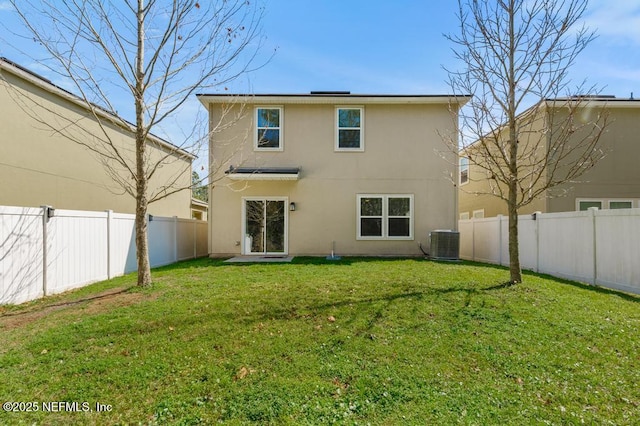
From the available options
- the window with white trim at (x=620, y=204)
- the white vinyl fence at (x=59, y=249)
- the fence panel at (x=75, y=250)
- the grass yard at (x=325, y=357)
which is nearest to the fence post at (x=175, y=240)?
the white vinyl fence at (x=59, y=249)

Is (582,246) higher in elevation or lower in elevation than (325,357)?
higher

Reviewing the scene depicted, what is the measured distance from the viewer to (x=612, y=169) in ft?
39.3

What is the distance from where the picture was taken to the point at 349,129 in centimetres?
1178

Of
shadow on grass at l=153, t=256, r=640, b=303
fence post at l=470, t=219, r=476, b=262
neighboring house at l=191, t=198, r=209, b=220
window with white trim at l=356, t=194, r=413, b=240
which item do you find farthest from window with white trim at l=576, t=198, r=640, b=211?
neighboring house at l=191, t=198, r=209, b=220

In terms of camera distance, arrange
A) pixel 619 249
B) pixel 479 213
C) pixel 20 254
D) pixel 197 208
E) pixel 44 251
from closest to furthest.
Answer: pixel 20 254 → pixel 44 251 → pixel 619 249 → pixel 479 213 → pixel 197 208

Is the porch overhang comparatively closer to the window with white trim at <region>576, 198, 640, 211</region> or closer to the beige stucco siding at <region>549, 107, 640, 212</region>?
the beige stucco siding at <region>549, 107, 640, 212</region>

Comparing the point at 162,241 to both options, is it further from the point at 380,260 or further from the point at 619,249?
the point at 619,249

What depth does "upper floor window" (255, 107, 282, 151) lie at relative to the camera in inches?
460

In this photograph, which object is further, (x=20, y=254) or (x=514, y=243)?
(x=514, y=243)

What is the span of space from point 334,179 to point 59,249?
27.0 ft

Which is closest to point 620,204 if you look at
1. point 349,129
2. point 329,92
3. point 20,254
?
point 349,129

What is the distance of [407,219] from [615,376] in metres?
8.56

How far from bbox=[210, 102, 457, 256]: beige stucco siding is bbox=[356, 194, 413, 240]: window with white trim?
20 centimetres

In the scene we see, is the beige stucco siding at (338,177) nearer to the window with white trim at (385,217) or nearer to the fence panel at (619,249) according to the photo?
the window with white trim at (385,217)
